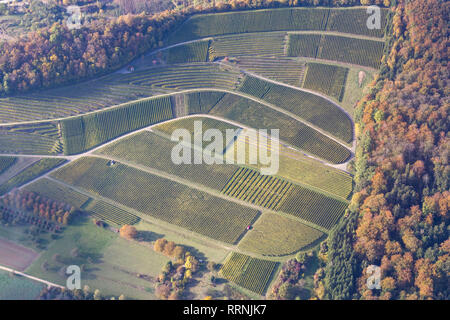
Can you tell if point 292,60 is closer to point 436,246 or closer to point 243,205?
point 243,205

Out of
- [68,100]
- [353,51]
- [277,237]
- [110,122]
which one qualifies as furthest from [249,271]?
[353,51]

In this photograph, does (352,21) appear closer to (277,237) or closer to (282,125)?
(282,125)

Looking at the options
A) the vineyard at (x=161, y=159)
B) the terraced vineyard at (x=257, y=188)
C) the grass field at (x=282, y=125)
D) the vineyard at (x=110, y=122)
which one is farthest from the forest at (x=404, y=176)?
the vineyard at (x=110, y=122)

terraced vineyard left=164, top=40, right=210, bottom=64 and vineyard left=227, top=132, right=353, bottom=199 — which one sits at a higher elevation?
terraced vineyard left=164, top=40, right=210, bottom=64

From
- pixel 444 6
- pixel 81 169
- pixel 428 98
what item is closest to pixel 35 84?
pixel 81 169

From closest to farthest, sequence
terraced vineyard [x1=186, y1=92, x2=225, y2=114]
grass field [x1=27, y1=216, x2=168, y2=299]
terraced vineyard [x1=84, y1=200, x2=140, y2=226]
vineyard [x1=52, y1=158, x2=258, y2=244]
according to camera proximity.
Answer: grass field [x1=27, y1=216, x2=168, y2=299] → vineyard [x1=52, y1=158, x2=258, y2=244] → terraced vineyard [x1=84, y1=200, x2=140, y2=226] → terraced vineyard [x1=186, y1=92, x2=225, y2=114]

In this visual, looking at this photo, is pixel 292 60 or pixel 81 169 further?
pixel 292 60

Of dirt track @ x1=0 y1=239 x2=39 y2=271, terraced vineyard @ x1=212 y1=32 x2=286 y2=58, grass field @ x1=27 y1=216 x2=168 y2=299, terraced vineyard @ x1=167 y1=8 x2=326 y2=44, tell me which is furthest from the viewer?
terraced vineyard @ x1=167 y1=8 x2=326 y2=44

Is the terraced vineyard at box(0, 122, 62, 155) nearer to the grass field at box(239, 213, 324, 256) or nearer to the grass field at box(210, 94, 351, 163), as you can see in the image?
the grass field at box(210, 94, 351, 163)


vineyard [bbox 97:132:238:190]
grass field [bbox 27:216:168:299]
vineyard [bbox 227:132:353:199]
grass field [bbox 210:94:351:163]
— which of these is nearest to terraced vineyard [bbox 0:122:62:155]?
vineyard [bbox 97:132:238:190]
